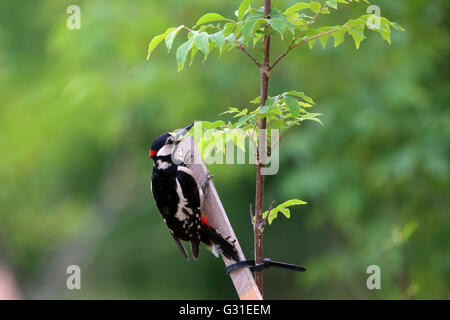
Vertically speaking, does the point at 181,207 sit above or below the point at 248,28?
below

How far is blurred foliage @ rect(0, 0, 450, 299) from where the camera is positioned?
4441 millimetres

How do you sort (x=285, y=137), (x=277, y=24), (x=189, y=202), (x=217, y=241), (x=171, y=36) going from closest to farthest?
1. (x=277, y=24)
2. (x=171, y=36)
3. (x=217, y=241)
4. (x=189, y=202)
5. (x=285, y=137)

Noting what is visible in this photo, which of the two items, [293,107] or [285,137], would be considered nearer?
[293,107]

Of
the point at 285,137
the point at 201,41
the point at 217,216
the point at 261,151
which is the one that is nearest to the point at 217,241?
the point at 217,216

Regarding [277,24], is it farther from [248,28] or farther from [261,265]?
[261,265]

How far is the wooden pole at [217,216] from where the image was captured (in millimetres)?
1703

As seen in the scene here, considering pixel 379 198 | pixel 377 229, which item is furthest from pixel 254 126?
pixel 379 198

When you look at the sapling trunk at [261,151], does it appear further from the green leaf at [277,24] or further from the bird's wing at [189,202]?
the bird's wing at [189,202]

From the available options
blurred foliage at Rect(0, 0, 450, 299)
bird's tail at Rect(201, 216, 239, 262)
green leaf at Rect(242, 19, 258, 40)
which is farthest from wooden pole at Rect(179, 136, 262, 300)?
blurred foliage at Rect(0, 0, 450, 299)

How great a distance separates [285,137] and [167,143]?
132 inches

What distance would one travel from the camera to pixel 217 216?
6.31ft

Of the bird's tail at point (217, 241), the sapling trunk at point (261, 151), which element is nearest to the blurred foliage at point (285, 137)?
the bird's tail at point (217, 241)

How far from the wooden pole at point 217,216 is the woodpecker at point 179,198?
0.02m
